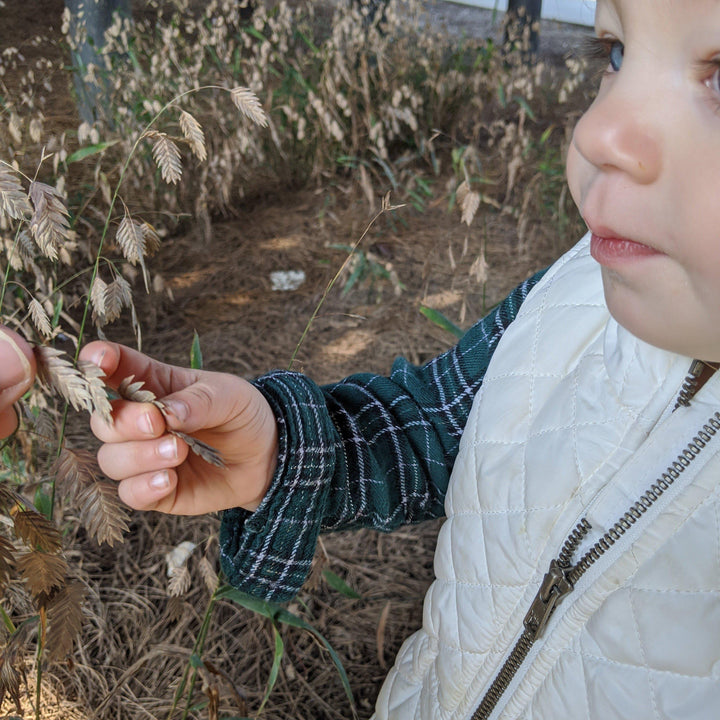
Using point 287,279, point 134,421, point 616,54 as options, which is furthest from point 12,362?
point 287,279

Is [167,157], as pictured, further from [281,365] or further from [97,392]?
[281,365]

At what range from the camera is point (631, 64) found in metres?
0.52

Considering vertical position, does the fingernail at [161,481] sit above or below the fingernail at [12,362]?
below

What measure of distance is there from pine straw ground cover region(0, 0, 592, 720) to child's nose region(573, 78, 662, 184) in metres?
0.57

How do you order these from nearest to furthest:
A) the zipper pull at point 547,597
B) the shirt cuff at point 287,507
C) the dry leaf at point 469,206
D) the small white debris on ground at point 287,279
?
1. the zipper pull at point 547,597
2. the shirt cuff at point 287,507
3. the dry leaf at point 469,206
4. the small white debris on ground at point 287,279

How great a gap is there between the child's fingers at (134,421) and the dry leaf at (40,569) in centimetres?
17

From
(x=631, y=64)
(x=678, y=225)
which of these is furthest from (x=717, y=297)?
(x=631, y=64)

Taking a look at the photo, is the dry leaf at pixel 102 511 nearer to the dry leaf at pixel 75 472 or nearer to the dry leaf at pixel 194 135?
the dry leaf at pixel 75 472

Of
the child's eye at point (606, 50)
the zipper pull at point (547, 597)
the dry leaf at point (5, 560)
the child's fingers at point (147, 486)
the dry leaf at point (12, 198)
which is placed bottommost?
the zipper pull at point (547, 597)

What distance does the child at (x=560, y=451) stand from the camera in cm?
52

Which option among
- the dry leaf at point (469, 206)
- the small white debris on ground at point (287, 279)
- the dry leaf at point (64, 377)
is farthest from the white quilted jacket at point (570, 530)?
the small white debris on ground at point (287, 279)

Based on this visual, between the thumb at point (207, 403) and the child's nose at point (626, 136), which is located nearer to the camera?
the child's nose at point (626, 136)

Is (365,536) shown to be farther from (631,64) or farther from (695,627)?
(631,64)

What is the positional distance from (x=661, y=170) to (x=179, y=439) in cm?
41
